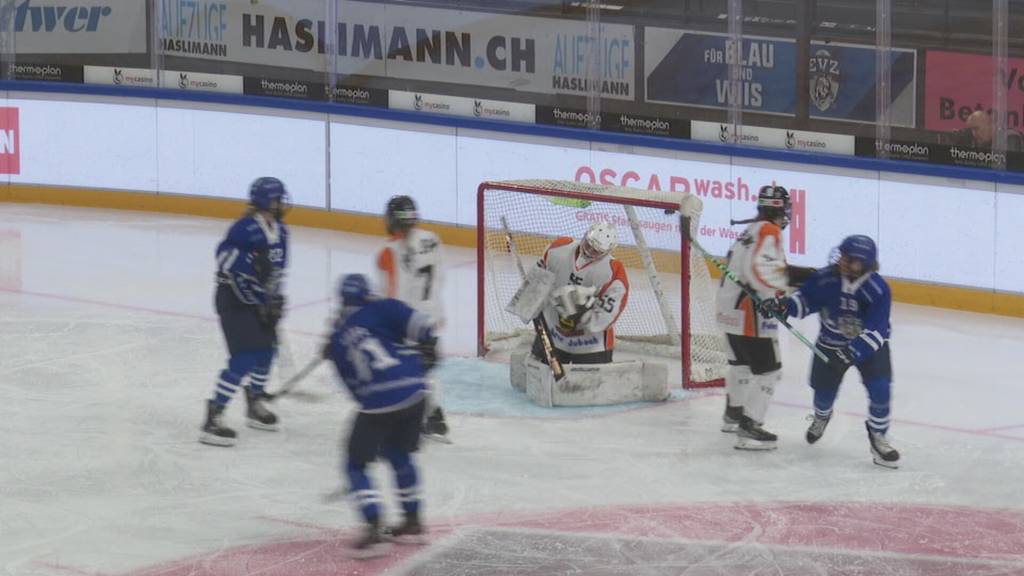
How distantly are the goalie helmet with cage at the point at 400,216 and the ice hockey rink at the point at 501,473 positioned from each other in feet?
2.84

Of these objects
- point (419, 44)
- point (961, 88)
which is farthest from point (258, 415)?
point (419, 44)

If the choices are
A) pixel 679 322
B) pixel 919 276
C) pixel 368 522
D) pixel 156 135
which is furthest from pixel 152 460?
pixel 156 135

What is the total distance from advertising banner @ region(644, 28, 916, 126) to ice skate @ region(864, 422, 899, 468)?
446 centimetres

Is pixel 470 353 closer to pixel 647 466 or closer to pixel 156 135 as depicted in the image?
pixel 647 466

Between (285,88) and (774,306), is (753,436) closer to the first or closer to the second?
(774,306)

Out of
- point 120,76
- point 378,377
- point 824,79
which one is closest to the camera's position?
point 378,377

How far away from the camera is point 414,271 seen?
337 inches

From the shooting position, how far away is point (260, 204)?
8773mm

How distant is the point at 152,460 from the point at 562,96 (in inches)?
246

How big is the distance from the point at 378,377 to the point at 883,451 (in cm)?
279

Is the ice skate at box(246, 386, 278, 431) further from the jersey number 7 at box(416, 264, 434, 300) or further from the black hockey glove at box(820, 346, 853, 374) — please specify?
the black hockey glove at box(820, 346, 853, 374)

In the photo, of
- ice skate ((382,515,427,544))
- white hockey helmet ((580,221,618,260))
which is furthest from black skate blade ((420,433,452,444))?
ice skate ((382,515,427,544))

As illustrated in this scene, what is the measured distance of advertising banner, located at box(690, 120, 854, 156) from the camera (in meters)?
12.9

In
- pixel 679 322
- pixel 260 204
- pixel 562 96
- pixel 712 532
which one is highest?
pixel 562 96
